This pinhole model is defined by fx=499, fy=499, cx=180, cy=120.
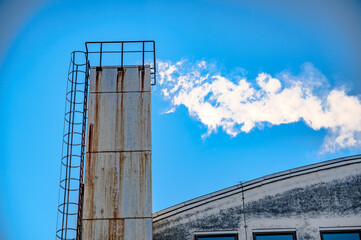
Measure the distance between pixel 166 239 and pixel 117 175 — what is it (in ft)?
8.30

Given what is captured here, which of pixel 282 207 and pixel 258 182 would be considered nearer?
pixel 282 207

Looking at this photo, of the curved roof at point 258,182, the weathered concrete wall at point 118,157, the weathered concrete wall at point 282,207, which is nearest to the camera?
the weathered concrete wall at point 118,157

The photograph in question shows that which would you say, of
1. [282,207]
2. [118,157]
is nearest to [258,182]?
[282,207]

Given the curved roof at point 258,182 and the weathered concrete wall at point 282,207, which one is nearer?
the weathered concrete wall at point 282,207

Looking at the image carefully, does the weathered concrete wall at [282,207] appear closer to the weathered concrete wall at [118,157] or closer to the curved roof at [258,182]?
the curved roof at [258,182]

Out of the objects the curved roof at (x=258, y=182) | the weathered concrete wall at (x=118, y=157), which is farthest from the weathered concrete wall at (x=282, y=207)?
the weathered concrete wall at (x=118, y=157)

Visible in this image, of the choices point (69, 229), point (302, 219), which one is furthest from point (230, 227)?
point (69, 229)

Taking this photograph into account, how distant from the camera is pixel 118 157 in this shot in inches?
634

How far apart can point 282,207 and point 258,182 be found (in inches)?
42.9

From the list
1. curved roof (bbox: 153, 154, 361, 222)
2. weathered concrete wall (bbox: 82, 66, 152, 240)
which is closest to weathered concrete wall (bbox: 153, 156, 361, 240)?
curved roof (bbox: 153, 154, 361, 222)

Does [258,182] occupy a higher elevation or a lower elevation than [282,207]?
higher

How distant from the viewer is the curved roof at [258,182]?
16.0 metres

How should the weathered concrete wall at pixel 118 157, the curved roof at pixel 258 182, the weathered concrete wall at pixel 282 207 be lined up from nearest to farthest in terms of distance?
the weathered concrete wall at pixel 118 157
the weathered concrete wall at pixel 282 207
the curved roof at pixel 258 182

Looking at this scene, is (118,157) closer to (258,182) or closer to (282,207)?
(258,182)
